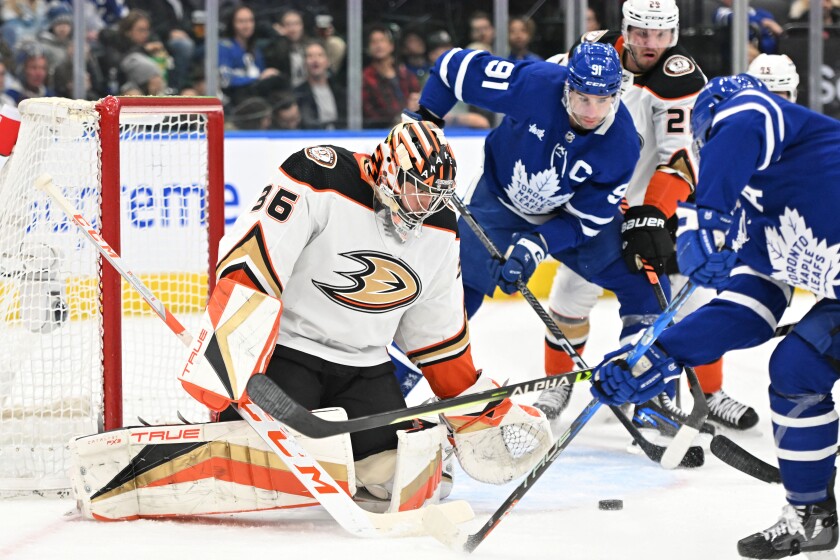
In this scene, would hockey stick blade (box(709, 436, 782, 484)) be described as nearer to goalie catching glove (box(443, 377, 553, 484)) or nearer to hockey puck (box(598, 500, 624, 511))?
hockey puck (box(598, 500, 624, 511))

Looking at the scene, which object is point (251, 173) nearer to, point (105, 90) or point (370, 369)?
point (105, 90)

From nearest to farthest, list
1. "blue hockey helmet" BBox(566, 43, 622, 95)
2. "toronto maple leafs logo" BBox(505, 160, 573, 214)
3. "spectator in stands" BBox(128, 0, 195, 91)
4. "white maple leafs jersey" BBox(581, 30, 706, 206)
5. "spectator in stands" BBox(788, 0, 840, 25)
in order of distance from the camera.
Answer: "blue hockey helmet" BBox(566, 43, 622, 95)
"toronto maple leafs logo" BBox(505, 160, 573, 214)
"white maple leafs jersey" BBox(581, 30, 706, 206)
"spectator in stands" BBox(128, 0, 195, 91)
"spectator in stands" BBox(788, 0, 840, 25)

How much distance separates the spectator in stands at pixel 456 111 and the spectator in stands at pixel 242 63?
0.76 m

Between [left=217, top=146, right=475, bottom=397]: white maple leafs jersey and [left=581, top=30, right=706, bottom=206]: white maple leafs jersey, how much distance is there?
1231mm

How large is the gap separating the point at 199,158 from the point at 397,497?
42.8 inches

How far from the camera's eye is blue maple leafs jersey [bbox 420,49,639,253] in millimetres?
3365

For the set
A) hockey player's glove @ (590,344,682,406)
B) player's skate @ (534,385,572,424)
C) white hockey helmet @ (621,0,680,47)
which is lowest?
player's skate @ (534,385,572,424)

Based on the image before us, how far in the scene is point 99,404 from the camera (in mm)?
2928

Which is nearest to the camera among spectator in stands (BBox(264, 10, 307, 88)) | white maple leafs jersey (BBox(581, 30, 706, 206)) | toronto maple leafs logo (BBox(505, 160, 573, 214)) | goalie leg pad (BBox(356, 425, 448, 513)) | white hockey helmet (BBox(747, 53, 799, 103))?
goalie leg pad (BBox(356, 425, 448, 513))

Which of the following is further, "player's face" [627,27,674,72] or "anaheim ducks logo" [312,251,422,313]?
"player's face" [627,27,674,72]

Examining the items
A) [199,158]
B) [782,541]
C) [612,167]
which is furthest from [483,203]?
[782,541]

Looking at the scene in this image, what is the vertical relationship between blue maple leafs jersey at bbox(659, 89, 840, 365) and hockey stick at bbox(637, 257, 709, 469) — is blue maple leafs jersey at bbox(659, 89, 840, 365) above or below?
above

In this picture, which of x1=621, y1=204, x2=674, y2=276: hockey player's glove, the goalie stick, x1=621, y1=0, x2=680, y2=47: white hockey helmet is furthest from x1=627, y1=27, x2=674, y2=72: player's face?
the goalie stick

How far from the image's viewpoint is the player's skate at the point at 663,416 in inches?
138
